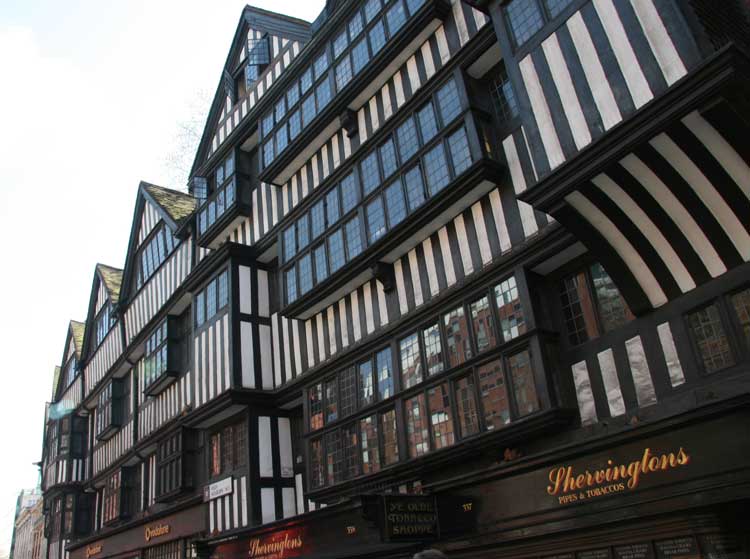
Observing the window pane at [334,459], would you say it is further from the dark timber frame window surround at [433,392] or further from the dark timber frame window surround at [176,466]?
the dark timber frame window surround at [176,466]

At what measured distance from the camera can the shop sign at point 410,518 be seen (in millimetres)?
9609

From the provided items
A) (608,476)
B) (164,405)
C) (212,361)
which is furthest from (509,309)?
(164,405)

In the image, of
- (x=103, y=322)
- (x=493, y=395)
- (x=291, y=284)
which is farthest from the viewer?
(x=103, y=322)

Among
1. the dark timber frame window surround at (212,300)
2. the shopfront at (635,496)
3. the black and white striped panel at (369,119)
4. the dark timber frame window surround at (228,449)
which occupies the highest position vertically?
the black and white striped panel at (369,119)

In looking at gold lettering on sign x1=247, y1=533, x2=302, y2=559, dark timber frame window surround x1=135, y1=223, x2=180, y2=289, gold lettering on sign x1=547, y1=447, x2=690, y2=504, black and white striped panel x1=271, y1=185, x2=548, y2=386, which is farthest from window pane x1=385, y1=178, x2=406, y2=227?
dark timber frame window surround x1=135, y1=223, x2=180, y2=289

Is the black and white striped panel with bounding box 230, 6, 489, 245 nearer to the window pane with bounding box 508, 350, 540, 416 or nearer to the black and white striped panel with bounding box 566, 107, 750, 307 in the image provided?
the black and white striped panel with bounding box 566, 107, 750, 307

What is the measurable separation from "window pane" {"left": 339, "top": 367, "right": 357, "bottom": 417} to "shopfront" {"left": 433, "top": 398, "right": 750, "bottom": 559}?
401 cm

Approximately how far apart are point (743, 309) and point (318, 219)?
31.0 feet

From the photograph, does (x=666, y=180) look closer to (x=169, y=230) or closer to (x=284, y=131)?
(x=284, y=131)

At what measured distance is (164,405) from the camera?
2125 cm

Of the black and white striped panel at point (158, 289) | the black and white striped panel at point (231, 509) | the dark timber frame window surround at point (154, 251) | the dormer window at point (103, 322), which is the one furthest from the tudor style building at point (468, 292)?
the dormer window at point (103, 322)

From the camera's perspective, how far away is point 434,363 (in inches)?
457

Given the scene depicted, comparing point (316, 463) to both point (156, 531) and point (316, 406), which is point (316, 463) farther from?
point (156, 531)

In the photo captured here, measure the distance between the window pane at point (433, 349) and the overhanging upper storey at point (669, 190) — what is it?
3578 mm
